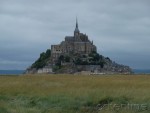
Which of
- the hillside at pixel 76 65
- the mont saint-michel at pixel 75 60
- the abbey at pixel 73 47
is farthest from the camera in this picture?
the abbey at pixel 73 47

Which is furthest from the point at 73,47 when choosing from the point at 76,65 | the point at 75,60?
A: the point at 76,65

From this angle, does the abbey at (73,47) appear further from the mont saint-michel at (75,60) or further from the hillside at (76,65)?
the hillside at (76,65)

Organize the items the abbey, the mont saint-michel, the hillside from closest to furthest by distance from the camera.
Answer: the hillside → the mont saint-michel → the abbey

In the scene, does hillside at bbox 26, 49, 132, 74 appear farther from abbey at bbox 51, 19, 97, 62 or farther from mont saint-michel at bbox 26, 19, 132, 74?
abbey at bbox 51, 19, 97, 62

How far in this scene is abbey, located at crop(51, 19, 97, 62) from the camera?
18302 centimetres

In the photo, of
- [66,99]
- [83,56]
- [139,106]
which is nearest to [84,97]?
[66,99]

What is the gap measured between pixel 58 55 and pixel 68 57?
3.95 m

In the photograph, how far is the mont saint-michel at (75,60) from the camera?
6688 inches

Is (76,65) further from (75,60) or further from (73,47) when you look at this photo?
(73,47)

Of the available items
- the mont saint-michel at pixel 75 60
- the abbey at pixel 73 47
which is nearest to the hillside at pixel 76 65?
the mont saint-michel at pixel 75 60

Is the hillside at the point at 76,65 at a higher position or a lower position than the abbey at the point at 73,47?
lower

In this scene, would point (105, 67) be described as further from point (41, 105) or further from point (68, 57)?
point (41, 105)

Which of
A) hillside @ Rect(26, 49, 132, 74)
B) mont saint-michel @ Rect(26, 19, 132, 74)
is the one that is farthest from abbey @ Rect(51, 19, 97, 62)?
hillside @ Rect(26, 49, 132, 74)

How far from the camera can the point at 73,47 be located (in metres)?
187
